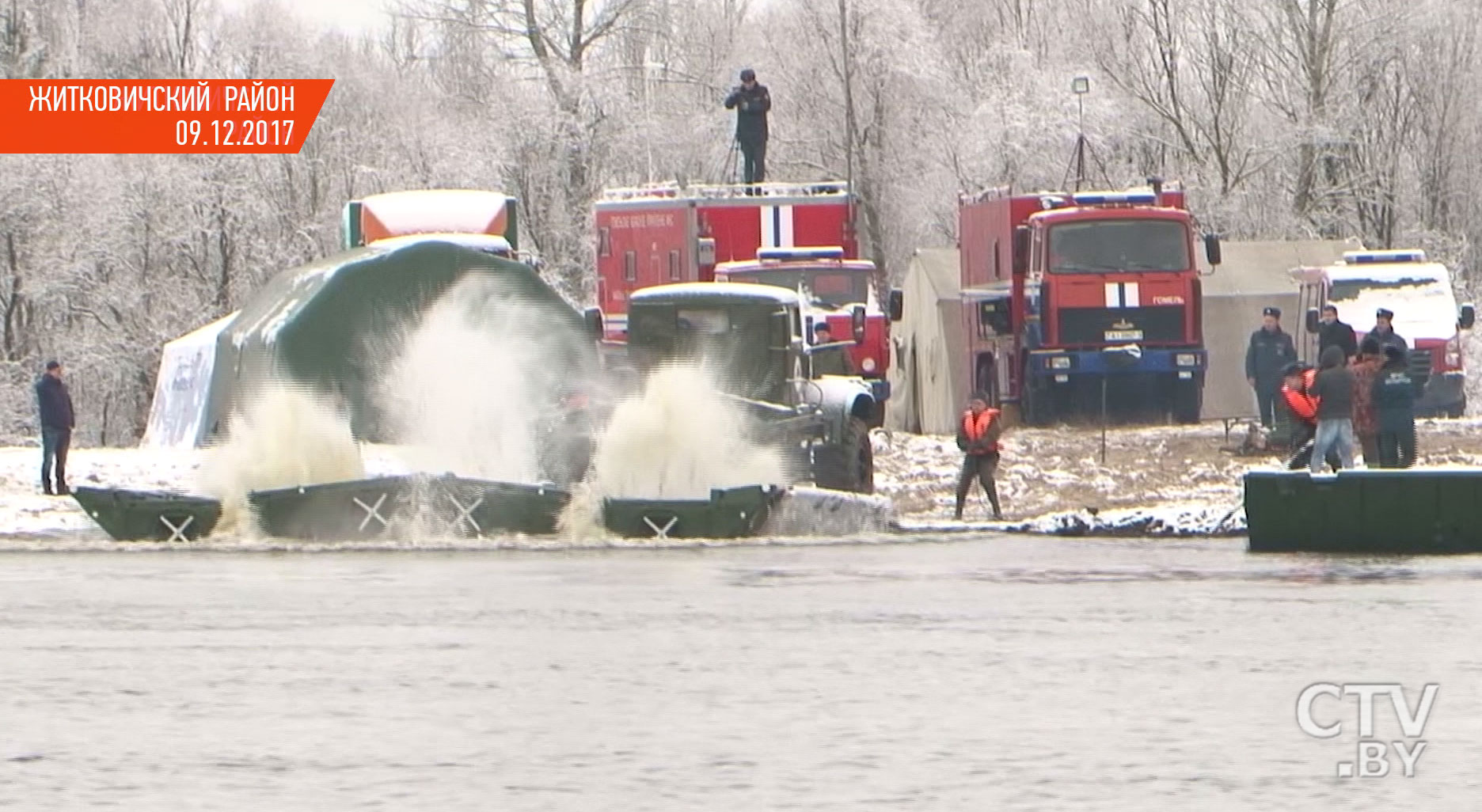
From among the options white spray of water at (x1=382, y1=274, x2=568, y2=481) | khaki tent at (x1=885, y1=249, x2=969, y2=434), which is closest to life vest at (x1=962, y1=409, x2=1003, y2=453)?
white spray of water at (x1=382, y1=274, x2=568, y2=481)

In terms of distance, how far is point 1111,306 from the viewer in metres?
38.2

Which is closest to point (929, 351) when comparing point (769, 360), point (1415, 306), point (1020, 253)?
point (1020, 253)

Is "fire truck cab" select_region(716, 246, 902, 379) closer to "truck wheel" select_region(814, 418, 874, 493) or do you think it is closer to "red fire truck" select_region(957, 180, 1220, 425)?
"red fire truck" select_region(957, 180, 1220, 425)

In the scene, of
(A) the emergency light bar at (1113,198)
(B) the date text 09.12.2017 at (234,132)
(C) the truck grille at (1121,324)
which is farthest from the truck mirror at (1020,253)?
(B) the date text 09.12.2017 at (234,132)

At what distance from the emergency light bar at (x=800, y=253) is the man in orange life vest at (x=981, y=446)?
1152 cm

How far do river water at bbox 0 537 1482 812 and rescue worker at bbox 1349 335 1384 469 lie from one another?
142 inches

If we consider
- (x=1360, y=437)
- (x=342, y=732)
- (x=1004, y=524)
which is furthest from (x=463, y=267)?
(x=342, y=732)

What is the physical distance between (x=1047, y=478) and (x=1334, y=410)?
6.73 metres

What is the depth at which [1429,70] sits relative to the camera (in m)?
67.9

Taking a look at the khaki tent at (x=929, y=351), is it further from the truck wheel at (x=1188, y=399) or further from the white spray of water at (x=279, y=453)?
the white spray of water at (x=279, y=453)

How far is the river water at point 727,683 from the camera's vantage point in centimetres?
1140

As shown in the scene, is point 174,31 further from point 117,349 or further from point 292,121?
point 117,349

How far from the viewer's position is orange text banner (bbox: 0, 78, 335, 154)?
64938 millimetres

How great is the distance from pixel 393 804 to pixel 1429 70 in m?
60.0
